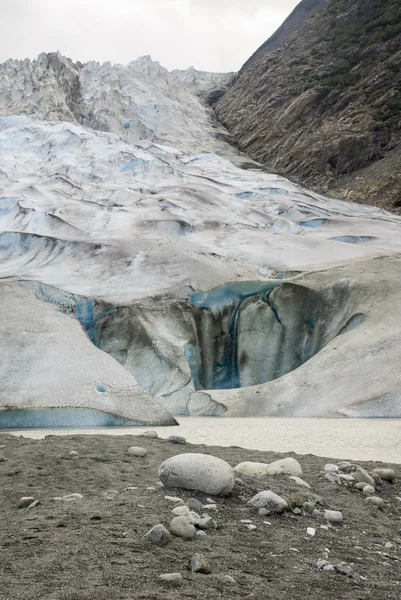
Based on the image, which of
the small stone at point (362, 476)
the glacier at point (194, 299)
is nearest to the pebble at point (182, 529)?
the small stone at point (362, 476)

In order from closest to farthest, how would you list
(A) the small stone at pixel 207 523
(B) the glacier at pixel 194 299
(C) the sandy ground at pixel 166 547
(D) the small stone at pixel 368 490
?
(C) the sandy ground at pixel 166 547, (A) the small stone at pixel 207 523, (D) the small stone at pixel 368 490, (B) the glacier at pixel 194 299

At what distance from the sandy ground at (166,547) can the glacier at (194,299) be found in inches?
160

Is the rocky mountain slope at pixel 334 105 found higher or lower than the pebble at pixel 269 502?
higher

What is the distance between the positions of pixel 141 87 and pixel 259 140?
9582mm

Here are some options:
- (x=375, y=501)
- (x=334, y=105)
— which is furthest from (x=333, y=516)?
(x=334, y=105)

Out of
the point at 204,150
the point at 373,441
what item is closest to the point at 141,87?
the point at 204,150

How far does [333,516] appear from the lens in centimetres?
329

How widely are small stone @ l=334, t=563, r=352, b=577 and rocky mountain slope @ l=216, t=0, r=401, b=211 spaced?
78.7 ft

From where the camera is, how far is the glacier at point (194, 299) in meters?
8.34

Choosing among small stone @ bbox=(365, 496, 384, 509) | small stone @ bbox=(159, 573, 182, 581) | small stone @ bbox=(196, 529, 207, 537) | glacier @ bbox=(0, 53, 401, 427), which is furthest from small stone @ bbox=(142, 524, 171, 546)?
glacier @ bbox=(0, 53, 401, 427)

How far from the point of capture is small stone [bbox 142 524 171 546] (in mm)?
2721

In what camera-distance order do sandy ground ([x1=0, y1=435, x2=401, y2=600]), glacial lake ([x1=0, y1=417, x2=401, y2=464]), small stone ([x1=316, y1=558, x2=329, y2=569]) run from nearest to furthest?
sandy ground ([x1=0, y1=435, x2=401, y2=600]) < small stone ([x1=316, y1=558, x2=329, y2=569]) < glacial lake ([x1=0, y1=417, x2=401, y2=464])

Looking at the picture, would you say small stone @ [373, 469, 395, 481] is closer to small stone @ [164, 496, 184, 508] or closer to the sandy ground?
the sandy ground

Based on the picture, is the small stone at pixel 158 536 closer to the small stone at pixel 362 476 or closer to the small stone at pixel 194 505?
the small stone at pixel 194 505
